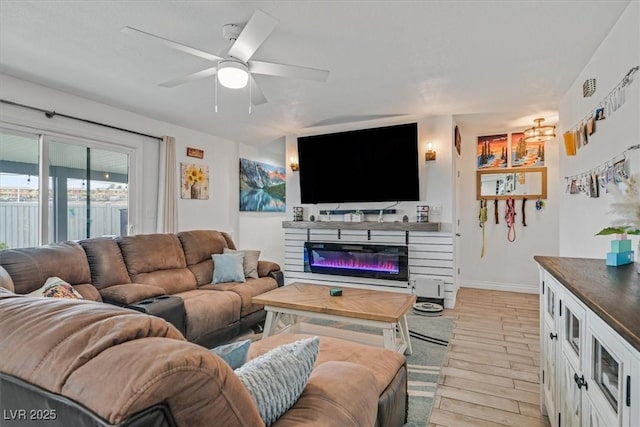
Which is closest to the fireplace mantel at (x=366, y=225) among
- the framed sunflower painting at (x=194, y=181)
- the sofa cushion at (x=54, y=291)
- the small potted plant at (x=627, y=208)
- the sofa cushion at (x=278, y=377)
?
the framed sunflower painting at (x=194, y=181)

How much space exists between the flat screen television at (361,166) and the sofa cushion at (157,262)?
222 centimetres

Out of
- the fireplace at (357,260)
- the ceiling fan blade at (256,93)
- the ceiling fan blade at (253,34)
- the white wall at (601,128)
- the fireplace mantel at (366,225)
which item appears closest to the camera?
the ceiling fan blade at (253,34)

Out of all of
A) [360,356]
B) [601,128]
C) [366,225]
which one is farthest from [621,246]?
[366,225]

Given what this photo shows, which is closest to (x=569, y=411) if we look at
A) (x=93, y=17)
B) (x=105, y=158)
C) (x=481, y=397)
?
(x=481, y=397)

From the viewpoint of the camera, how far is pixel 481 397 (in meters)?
2.21

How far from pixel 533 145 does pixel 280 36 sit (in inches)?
174

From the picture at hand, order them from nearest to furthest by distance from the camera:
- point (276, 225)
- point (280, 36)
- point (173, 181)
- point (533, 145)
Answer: point (280, 36)
point (173, 181)
point (533, 145)
point (276, 225)

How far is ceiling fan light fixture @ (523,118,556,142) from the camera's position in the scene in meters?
4.62

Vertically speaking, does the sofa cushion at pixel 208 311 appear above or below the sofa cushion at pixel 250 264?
below

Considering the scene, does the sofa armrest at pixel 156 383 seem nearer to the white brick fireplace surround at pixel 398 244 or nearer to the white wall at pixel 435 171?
the white brick fireplace surround at pixel 398 244

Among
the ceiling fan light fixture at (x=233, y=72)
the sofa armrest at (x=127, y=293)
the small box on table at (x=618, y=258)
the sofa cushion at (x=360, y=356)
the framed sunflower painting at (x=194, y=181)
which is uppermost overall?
the ceiling fan light fixture at (x=233, y=72)

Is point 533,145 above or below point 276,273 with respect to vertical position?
above

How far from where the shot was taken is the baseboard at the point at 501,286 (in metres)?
5.00

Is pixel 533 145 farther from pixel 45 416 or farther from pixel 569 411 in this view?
pixel 45 416
